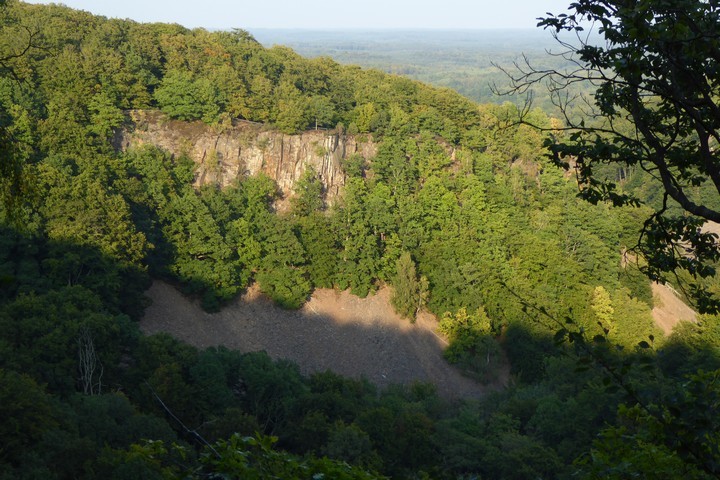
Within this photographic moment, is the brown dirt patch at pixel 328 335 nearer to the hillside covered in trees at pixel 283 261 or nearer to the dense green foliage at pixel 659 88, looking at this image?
the hillside covered in trees at pixel 283 261

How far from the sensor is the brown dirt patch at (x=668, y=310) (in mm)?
33938

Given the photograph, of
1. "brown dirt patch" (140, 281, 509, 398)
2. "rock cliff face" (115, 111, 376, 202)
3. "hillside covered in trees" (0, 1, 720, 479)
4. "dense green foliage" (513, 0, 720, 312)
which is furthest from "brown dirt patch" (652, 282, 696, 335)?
"dense green foliage" (513, 0, 720, 312)

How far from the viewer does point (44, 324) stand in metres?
19.5

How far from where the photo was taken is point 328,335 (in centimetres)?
2966

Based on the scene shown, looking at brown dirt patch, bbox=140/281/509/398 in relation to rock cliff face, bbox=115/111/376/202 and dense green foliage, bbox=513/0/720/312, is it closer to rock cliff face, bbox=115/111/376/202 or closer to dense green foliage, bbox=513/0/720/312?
rock cliff face, bbox=115/111/376/202

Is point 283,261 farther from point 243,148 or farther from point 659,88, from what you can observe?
point 659,88

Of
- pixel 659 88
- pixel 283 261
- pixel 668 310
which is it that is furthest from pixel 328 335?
pixel 659 88

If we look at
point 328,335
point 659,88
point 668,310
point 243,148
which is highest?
point 659,88

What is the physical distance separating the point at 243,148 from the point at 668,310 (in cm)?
2214

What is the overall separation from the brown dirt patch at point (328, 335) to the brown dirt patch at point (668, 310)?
9500 millimetres

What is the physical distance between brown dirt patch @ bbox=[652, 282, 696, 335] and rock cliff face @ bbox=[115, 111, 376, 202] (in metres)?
16.6

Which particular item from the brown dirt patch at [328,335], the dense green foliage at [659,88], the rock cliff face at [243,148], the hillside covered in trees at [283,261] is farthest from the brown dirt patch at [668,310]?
the dense green foliage at [659,88]

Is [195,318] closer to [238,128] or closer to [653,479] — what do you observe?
[238,128]

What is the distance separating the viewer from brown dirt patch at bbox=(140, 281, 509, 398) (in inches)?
1102
